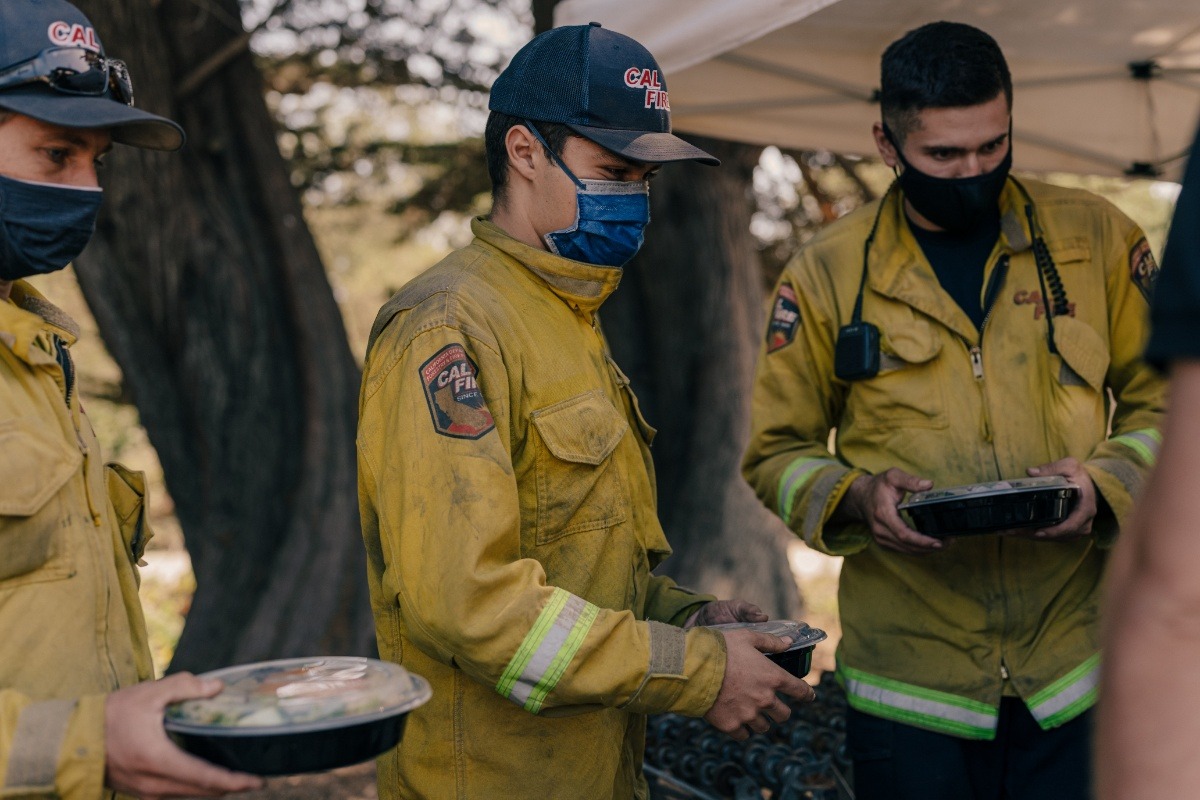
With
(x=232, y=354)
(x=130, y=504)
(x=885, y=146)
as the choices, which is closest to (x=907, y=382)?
(x=885, y=146)

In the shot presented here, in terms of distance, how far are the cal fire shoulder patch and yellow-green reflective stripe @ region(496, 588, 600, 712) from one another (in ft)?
6.50

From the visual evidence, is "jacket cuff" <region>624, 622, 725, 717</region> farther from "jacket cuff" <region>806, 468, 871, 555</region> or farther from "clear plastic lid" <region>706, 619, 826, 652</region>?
"jacket cuff" <region>806, 468, 871, 555</region>

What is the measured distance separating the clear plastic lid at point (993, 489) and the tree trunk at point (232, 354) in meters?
4.08

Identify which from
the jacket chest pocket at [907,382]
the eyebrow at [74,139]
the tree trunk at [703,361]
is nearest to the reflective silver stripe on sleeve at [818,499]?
the jacket chest pocket at [907,382]

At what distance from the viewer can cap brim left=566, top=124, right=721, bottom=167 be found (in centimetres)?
247

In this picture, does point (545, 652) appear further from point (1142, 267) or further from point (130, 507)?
point (1142, 267)

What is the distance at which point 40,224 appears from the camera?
2.18m

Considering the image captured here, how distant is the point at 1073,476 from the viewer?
286 centimetres

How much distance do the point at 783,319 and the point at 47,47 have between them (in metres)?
2.05

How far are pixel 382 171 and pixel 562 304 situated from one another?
737 cm

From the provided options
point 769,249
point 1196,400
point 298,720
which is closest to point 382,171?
point 769,249

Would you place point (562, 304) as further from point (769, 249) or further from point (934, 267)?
point (769, 249)

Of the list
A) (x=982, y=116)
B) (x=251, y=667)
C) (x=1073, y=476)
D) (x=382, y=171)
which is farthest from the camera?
(x=382, y=171)

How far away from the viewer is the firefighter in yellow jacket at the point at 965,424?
3.04 meters
